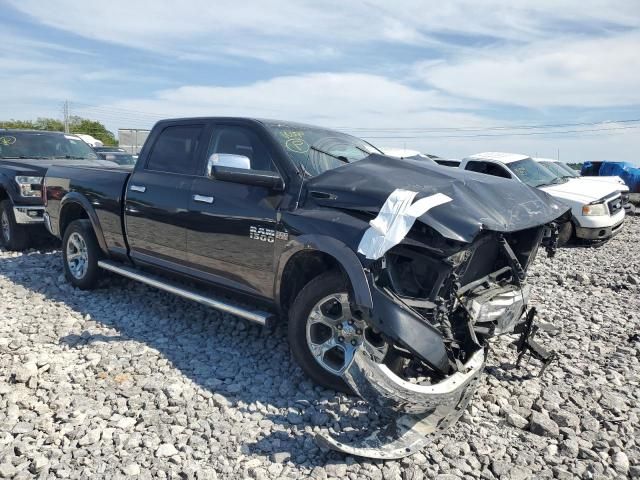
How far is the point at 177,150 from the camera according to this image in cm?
507

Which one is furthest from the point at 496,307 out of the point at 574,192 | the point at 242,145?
the point at 574,192

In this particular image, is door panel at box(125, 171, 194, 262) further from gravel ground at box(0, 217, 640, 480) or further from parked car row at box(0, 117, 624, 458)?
gravel ground at box(0, 217, 640, 480)

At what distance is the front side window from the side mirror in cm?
26

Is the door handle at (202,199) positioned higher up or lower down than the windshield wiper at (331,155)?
lower down

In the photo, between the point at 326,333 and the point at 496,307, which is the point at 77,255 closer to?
the point at 326,333

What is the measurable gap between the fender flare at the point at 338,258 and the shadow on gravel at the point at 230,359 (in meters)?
0.63

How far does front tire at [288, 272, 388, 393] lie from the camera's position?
3504mm

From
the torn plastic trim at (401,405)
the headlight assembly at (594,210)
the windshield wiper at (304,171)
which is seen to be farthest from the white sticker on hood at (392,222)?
the headlight assembly at (594,210)

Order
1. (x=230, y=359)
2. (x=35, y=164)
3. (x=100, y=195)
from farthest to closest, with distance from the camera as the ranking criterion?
(x=35, y=164), (x=100, y=195), (x=230, y=359)

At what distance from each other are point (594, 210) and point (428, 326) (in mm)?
7826

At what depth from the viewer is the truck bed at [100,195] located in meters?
5.50

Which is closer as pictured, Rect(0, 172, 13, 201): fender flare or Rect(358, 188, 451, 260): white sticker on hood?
Rect(358, 188, 451, 260): white sticker on hood

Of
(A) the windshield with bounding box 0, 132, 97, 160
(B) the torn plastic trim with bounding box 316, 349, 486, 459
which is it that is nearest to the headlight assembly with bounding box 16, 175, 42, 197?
(A) the windshield with bounding box 0, 132, 97, 160

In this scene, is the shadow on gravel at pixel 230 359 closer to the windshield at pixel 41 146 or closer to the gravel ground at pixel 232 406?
the gravel ground at pixel 232 406
